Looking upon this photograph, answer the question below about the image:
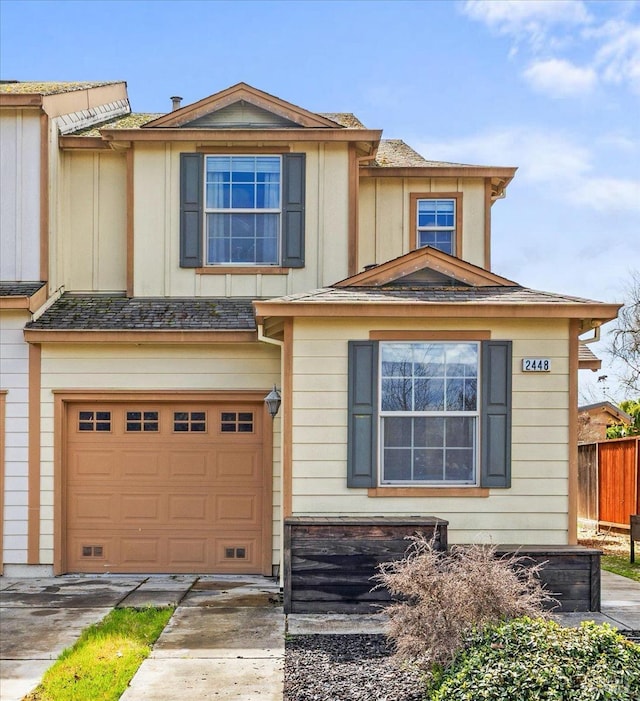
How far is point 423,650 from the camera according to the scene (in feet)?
17.4

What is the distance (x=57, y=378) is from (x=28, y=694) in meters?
4.71

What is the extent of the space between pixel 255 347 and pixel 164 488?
203cm

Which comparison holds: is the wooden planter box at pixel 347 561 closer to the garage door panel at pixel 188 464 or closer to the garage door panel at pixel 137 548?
the garage door panel at pixel 188 464

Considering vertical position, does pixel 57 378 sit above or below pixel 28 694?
above

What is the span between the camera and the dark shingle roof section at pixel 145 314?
31.3 ft

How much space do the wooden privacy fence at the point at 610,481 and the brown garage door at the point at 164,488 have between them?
7029 mm

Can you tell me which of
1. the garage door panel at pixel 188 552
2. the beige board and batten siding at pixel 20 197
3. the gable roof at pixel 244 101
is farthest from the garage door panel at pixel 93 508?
the gable roof at pixel 244 101

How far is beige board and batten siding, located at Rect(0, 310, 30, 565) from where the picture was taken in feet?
31.5

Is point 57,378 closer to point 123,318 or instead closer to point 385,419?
point 123,318

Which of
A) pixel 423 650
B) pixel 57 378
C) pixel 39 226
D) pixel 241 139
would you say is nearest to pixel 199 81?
pixel 241 139

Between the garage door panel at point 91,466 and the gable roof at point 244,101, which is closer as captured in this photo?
the garage door panel at point 91,466

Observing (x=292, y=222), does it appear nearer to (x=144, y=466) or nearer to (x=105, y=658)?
(x=144, y=466)

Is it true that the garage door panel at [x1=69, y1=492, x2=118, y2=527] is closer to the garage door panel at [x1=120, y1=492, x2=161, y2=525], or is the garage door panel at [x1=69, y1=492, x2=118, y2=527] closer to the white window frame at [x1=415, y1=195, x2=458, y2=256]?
the garage door panel at [x1=120, y1=492, x2=161, y2=525]

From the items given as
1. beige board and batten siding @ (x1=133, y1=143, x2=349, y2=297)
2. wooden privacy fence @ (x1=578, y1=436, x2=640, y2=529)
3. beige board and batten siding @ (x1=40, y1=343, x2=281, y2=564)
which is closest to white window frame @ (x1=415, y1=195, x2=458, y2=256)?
beige board and batten siding @ (x1=133, y1=143, x2=349, y2=297)
